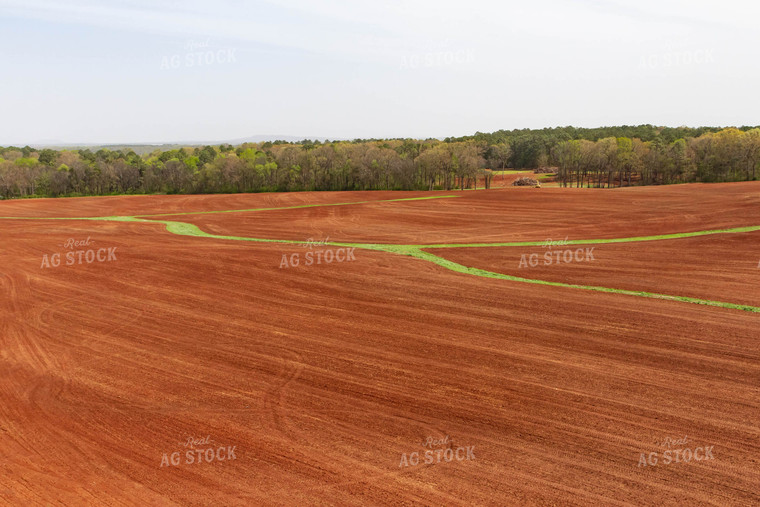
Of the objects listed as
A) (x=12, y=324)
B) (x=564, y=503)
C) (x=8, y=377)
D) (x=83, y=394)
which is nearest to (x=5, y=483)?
(x=83, y=394)

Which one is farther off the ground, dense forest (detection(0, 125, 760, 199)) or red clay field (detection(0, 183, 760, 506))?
dense forest (detection(0, 125, 760, 199))

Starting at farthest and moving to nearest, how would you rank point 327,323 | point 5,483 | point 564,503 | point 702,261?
point 702,261
point 327,323
point 5,483
point 564,503

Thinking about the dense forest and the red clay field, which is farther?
the dense forest

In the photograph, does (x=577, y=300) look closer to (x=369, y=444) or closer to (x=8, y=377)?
(x=369, y=444)

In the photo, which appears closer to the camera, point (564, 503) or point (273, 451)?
point (564, 503)

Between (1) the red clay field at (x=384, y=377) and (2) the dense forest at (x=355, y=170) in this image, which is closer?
(1) the red clay field at (x=384, y=377)

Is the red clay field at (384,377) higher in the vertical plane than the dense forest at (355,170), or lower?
lower

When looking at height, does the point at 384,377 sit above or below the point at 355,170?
below

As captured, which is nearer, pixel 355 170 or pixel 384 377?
pixel 384 377
